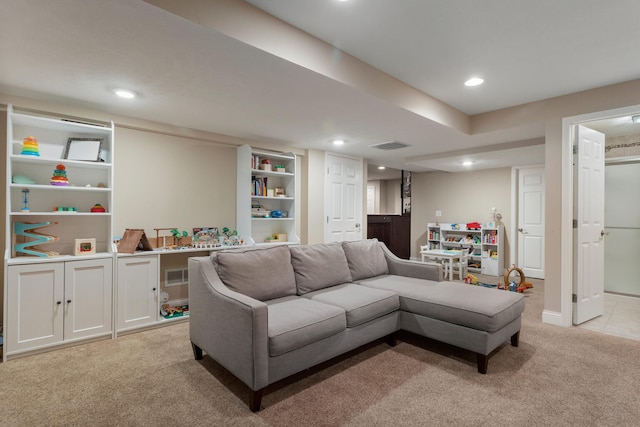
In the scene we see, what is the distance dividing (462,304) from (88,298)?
3204 mm

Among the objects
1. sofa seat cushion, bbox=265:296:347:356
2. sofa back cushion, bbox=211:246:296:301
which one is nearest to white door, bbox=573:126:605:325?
sofa seat cushion, bbox=265:296:347:356

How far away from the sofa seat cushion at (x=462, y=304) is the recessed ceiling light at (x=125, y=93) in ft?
8.99

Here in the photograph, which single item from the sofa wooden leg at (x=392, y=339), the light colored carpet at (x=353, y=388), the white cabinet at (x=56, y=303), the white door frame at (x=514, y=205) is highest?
the white door frame at (x=514, y=205)

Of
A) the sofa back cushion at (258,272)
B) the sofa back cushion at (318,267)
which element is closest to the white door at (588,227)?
the sofa back cushion at (318,267)

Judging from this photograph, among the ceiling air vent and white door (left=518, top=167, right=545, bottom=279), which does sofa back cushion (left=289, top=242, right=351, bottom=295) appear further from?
white door (left=518, top=167, right=545, bottom=279)

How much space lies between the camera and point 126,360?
254cm

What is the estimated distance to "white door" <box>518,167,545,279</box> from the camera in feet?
19.3

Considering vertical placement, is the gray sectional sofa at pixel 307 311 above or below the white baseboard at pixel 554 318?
above

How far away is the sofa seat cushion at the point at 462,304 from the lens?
2.32 m

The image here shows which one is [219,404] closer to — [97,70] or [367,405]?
[367,405]

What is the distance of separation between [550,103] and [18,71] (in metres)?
4.77

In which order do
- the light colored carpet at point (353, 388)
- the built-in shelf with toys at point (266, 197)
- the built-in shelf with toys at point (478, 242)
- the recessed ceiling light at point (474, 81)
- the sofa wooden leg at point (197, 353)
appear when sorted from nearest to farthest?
the light colored carpet at point (353, 388)
the sofa wooden leg at point (197, 353)
the recessed ceiling light at point (474, 81)
the built-in shelf with toys at point (266, 197)
the built-in shelf with toys at point (478, 242)

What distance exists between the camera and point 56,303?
2.72 meters

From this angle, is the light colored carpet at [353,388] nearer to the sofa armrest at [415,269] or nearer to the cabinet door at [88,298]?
the cabinet door at [88,298]
